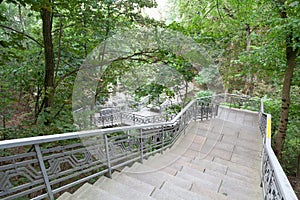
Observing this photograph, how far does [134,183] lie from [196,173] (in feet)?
3.66

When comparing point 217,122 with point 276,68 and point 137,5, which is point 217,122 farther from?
point 137,5

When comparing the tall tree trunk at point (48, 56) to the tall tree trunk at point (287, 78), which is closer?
the tall tree trunk at point (48, 56)

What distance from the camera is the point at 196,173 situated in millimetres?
2625

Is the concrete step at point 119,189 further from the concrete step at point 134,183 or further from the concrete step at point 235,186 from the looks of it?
the concrete step at point 235,186

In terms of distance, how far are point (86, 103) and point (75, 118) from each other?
27 cm

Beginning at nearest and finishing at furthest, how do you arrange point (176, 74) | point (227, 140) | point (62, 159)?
point (62, 159), point (176, 74), point (227, 140)

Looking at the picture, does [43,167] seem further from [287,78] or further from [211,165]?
[287,78]

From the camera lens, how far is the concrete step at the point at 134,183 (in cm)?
186

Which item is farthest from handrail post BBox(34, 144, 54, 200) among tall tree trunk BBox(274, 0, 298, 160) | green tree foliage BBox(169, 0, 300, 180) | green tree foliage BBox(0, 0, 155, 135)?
tall tree trunk BBox(274, 0, 298, 160)

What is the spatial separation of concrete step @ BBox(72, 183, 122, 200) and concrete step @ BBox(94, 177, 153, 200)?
0.34 feet

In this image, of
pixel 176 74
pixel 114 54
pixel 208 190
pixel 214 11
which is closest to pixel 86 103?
pixel 114 54

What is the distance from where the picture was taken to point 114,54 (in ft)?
8.04

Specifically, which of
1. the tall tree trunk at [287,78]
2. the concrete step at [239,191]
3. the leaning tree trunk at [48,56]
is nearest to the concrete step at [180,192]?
the concrete step at [239,191]

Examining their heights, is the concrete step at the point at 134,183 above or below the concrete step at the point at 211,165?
above
